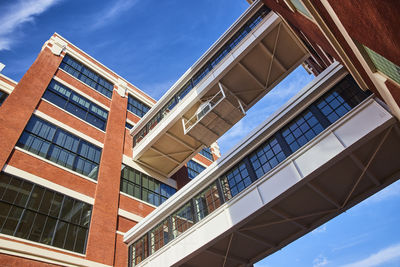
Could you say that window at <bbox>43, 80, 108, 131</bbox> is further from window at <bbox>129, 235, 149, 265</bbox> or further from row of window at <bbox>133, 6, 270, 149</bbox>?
window at <bbox>129, 235, 149, 265</bbox>

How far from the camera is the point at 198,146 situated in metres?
21.5

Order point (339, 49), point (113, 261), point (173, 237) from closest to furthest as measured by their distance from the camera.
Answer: point (339, 49)
point (173, 237)
point (113, 261)

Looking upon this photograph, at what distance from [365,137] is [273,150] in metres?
3.51

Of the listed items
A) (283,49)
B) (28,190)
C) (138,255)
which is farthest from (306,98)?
(28,190)

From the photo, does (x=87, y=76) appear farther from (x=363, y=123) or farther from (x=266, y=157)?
(x=363, y=123)

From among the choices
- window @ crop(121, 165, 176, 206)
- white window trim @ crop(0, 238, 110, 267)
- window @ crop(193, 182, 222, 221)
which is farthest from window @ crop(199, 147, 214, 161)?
white window trim @ crop(0, 238, 110, 267)

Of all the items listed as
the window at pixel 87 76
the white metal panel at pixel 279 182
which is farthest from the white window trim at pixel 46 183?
the white metal panel at pixel 279 182

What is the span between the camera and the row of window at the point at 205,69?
17.1 metres

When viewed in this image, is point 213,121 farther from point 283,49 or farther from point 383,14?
point 383,14

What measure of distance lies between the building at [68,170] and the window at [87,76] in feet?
0.35

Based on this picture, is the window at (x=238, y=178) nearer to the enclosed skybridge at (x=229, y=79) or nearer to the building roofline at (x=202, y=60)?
the enclosed skybridge at (x=229, y=79)

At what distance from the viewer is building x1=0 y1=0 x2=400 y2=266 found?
912cm

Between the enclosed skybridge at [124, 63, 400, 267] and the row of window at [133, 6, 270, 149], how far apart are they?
783cm

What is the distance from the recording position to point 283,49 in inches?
653
